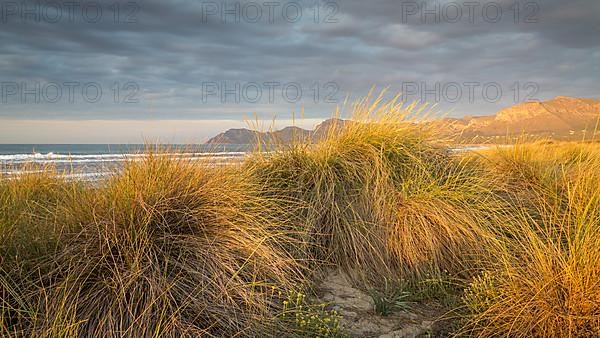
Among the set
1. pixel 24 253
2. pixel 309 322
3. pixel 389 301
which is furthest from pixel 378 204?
pixel 24 253

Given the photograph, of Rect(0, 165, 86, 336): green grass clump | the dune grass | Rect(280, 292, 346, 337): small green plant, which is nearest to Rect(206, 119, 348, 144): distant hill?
the dune grass

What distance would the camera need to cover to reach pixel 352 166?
4.89 m

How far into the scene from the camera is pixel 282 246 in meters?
4.03

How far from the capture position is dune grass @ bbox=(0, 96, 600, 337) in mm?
2895

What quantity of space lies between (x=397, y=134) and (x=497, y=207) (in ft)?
4.28

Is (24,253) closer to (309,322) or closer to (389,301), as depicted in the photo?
(309,322)

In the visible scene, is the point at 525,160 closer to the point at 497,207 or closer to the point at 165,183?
the point at 497,207

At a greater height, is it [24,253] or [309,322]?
[24,253]

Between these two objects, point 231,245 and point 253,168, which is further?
point 253,168

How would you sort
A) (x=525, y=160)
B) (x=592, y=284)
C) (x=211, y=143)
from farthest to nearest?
1. (x=525, y=160)
2. (x=211, y=143)
3. (x=592, y=284)

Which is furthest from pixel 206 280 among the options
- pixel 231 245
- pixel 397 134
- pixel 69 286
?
pixel 397 134

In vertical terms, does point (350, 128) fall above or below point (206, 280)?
above

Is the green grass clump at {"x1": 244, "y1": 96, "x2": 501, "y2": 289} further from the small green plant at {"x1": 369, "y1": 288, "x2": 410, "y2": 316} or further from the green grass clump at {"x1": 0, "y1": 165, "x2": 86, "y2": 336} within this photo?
the green grass clump at {"x1": 0, "y1": 165, "x2": 86, "y2": 336}

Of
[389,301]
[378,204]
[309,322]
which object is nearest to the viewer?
[309,322]
